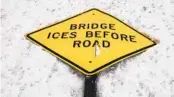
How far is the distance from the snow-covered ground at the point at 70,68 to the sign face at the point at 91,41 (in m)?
0.06

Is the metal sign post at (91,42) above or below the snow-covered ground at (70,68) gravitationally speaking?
above

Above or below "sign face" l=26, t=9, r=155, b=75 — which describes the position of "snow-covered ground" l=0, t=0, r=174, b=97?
below

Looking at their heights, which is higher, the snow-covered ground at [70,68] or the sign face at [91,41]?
the sign face at [91,41]

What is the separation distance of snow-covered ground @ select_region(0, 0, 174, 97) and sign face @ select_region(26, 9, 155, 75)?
6 centimetres

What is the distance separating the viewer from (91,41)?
2.34 metres

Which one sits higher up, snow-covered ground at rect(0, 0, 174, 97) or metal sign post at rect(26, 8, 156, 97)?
metal sign post at rect(26, 8, 156, 97)

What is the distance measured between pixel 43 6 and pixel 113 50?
81cm

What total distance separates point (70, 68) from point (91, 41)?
8.2 inches

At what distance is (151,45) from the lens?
241 centimetres

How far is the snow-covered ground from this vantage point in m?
2.16

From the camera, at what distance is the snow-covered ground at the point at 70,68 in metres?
2.16

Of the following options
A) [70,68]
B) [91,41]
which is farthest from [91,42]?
[70,68]

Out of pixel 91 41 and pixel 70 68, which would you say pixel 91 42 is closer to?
pixel 91 41

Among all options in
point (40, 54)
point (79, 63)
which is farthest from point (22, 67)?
point (79, 63)
